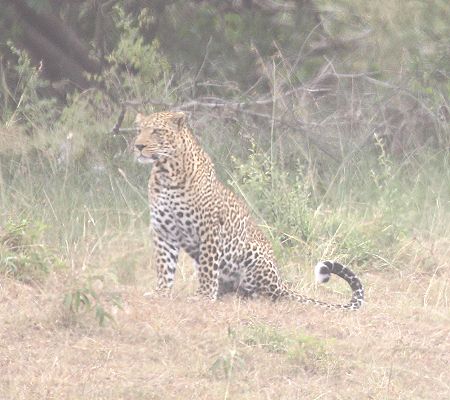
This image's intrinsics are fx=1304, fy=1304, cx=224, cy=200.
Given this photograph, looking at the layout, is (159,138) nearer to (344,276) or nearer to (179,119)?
(179,119)

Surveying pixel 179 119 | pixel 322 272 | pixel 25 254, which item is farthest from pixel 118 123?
pixel 322 272

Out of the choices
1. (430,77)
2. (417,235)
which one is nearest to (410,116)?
(430,77)

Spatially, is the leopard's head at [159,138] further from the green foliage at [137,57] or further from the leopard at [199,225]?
the green foliage at [137,57]

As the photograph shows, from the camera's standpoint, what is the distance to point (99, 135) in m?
10.6

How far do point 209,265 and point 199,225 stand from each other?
24cm

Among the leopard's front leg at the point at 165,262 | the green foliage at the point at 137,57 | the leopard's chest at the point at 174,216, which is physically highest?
the green foliage at the point at 137,57

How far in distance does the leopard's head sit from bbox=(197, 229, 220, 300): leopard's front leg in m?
0.55

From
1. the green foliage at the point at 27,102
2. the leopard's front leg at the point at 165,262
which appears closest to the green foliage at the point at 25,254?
the leopard's front leg at the point at 165,262

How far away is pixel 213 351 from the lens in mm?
6406

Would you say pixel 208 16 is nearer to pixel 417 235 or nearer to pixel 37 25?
pixel 37 25

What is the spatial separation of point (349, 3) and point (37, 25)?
2852 millimetres

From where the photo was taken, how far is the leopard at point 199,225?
300 inches

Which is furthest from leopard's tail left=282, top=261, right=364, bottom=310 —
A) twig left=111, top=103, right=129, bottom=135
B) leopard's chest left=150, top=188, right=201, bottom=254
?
twig left=111, top=103, right=129, bottom=135

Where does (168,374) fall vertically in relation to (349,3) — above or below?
below
